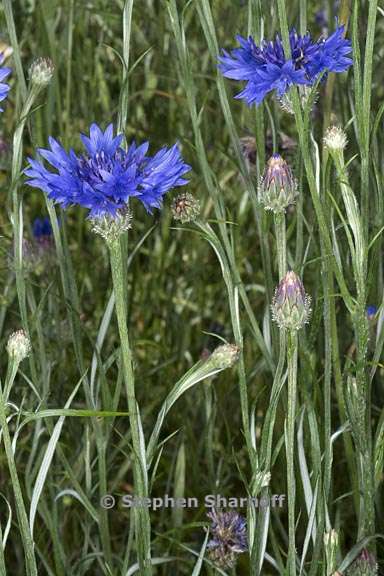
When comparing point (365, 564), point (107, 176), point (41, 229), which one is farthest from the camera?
point (41, 229)

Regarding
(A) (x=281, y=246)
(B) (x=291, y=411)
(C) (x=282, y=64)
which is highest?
(C) (x=282, y=64)

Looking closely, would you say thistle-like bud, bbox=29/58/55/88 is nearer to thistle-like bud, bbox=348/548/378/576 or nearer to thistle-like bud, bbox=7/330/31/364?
thistle-like bud, bbox=7/330/31/364

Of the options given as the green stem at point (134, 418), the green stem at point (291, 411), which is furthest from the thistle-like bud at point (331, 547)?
the green stem at point (134, 418)

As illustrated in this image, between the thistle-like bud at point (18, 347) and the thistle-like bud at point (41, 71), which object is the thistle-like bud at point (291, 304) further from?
the thistle-like bud at point (41, 71)

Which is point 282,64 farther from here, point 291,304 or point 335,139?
point 291,304

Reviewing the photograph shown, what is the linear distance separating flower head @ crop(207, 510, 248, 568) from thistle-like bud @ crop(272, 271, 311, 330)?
0.27m

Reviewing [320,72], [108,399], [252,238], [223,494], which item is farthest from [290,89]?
[252,238]

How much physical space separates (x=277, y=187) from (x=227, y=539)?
0.36m

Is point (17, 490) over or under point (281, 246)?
under

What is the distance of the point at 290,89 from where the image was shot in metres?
0.87

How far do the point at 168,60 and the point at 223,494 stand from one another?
2.73 feet

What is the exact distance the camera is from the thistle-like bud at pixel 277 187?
2.84ft

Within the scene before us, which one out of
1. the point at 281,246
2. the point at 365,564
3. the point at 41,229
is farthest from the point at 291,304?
the point at 41,229

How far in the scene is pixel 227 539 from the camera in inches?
39.9
